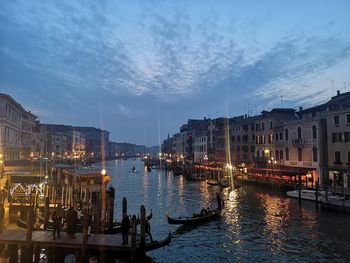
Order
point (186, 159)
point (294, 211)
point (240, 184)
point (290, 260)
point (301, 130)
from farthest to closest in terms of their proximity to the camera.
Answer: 1. point (186, 159)
2. point (240, 184)
3. point (301, 130)
4. point (294, 211)
5. point (290, 260)

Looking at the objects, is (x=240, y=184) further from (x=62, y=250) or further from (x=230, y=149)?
(x=62, y=250)

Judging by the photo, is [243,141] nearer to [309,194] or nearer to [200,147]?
[200,147]

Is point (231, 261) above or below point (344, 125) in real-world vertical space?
below

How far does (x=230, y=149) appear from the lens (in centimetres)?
9262

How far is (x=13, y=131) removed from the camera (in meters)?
63.0

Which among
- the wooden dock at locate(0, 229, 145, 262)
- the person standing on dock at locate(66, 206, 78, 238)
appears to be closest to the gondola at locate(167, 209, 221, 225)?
the wooden dock at locate(0, 229, 145, 262)

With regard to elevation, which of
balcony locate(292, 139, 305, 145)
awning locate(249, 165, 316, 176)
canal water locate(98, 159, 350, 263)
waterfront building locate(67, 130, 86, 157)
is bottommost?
canal water locate(98, 159, 350, 263)

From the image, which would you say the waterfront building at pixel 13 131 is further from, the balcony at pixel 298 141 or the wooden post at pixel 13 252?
the balcony at pixel 298 141

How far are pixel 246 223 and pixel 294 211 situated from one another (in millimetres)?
8121

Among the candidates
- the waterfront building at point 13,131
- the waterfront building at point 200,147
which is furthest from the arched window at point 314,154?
the waterfront building at point 200,147

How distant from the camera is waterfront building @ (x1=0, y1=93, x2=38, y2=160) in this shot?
182 feet

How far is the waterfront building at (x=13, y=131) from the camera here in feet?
182

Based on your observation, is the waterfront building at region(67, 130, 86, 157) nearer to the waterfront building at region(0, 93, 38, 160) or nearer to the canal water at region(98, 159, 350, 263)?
the waterfront building at region(0, 93, 38, 160)

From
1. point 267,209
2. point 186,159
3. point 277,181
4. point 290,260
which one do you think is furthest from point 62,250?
point 186,159
